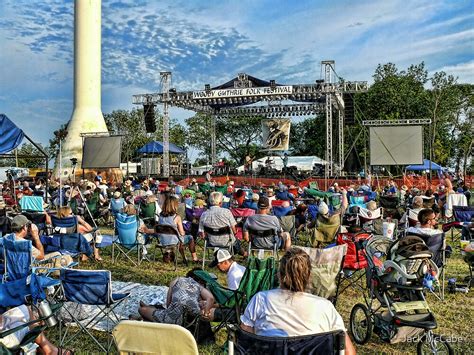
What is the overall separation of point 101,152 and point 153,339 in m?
22.1

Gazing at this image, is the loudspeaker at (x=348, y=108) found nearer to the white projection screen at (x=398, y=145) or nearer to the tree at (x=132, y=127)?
the white projection screen at (x=398, y=145)

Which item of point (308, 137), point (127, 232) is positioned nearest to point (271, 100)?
point (127, 232)

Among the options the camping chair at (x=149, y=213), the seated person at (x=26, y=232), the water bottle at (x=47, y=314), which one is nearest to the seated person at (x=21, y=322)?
the water bottle at (x=47, y=314)

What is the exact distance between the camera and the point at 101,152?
23375 mm

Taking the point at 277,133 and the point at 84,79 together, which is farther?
the point at 277,133

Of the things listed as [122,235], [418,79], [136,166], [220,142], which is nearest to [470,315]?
[122,235]

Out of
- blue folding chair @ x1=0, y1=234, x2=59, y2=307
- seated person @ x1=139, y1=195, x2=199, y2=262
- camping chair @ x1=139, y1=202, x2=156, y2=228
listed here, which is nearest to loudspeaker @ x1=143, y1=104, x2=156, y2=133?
camping chair @ x1=139, y1=202, x2=156, y2=228

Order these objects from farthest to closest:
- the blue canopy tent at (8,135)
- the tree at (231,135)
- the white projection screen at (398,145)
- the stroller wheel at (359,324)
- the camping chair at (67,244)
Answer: the tree at (231,135), the white projection screen at (398,145), the blue canopy tent at (8,135), the camping chair at (67,244), the stroller wheel at (359,324)

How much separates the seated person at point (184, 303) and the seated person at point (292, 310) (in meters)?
1.13

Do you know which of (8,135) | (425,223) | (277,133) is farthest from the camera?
(277,133)

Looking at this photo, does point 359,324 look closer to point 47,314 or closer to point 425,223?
point 425,223

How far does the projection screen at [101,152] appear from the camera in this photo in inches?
900

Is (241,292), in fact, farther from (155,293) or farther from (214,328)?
(155,293)

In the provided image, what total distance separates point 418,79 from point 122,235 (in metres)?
39.1
